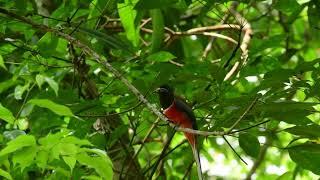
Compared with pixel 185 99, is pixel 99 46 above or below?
above

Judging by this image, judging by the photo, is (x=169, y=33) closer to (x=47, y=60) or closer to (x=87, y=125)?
(x=47, y=60)

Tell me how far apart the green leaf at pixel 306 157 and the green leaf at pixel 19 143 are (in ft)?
3.40

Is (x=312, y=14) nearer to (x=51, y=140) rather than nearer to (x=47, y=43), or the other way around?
(x=47, y=43)

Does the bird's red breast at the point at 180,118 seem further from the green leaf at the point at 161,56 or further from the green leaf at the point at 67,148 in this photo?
the green leaf at the point at 67,148

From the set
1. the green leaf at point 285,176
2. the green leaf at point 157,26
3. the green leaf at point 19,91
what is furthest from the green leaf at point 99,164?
the green leaf at point 285,176

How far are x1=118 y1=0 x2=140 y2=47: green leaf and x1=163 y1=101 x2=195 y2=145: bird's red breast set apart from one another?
39cm

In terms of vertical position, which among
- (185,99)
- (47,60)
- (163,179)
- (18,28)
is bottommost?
(163,179)

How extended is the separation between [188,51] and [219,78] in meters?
1.93

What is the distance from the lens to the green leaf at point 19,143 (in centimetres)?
171

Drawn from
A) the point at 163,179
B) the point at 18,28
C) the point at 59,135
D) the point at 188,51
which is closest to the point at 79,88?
the point at 18,28

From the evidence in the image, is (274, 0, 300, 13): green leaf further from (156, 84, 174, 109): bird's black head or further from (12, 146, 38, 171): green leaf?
(12, 146, 38, 171): green leaf

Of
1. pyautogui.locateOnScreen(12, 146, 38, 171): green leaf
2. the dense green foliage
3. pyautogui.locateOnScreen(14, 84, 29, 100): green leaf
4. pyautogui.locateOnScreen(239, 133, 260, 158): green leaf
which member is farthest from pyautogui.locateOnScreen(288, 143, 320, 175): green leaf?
pyautogui.locateOnScreen(14, 84, 29, 100): green leaf

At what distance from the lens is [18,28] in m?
2.52

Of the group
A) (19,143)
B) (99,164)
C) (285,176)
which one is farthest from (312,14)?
(19,143)
